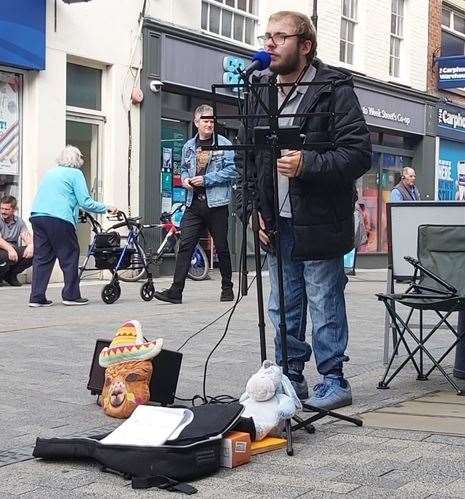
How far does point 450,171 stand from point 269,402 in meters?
19.7

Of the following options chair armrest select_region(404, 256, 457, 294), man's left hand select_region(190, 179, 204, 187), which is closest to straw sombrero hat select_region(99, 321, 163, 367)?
chair armrest select_region(404, 256, 457, 294)

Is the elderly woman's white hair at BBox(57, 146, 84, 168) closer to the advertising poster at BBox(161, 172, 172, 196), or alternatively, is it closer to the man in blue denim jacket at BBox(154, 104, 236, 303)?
the man in blue denim jacket at BBox(154, 104, 236, 303)

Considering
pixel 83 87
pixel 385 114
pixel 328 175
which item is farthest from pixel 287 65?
pixel 385 114

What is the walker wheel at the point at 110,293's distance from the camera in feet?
32.8

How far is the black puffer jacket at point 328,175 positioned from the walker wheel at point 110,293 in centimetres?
553

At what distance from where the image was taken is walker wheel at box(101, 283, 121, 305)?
32.8ft

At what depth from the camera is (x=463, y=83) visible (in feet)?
69.2

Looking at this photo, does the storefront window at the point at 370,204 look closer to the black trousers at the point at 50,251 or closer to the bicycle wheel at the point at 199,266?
the bicycle wheel at the point at 199,266

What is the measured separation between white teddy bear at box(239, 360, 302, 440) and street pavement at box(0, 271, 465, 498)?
0.43ft

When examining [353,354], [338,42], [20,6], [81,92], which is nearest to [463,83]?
[338,42]

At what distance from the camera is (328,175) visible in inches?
174

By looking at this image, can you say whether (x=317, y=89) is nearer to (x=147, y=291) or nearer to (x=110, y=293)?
(x=110, y=293)

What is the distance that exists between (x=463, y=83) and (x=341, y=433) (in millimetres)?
18049

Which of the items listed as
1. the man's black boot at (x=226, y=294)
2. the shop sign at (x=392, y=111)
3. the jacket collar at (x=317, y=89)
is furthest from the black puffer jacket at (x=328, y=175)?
the shop sign at (x=392, y=111)
